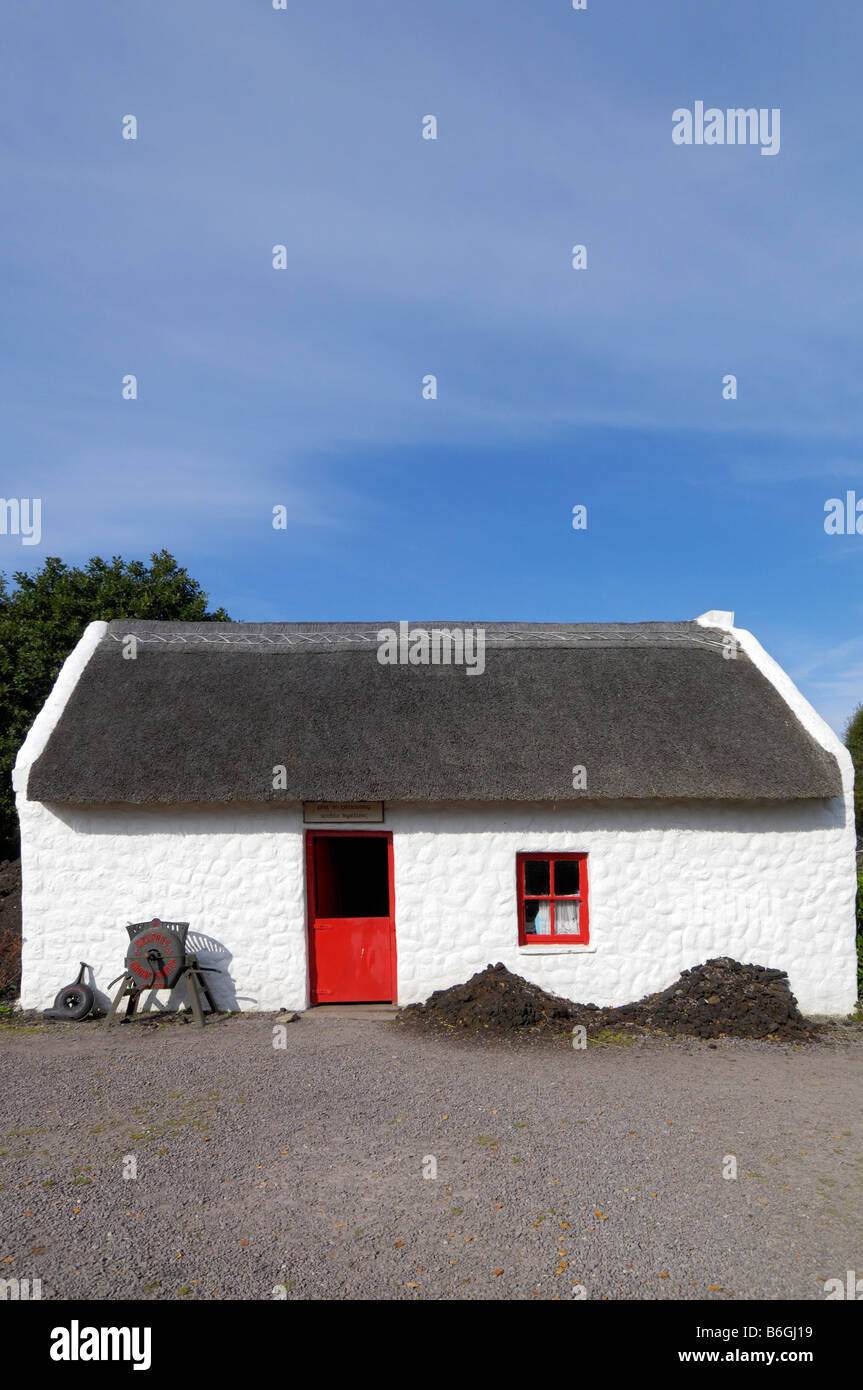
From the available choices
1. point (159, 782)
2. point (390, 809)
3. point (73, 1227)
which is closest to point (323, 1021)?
point (390, 809)

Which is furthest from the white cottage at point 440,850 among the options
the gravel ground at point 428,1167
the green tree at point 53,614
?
the green tree at point 53,614

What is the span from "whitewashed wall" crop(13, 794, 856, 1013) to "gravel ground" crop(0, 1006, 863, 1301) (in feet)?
4.27

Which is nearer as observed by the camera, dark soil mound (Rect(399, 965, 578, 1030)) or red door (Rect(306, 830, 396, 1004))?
dark soil mound (Rect(399, 965, 578, 1030))

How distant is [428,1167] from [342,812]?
5.25 metres

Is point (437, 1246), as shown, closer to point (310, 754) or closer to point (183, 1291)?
point (183, 1291)

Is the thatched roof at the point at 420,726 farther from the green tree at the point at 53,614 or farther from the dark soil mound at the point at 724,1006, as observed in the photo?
the green tree at the point at 53,614

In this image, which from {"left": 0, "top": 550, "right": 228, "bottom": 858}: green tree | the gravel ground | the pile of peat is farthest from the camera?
{"left": 0, "top": 550, "right": 228, "bottom": 858}: green tree

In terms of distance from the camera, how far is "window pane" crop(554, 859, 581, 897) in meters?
11.2

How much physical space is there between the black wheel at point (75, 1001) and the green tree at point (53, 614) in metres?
9.38

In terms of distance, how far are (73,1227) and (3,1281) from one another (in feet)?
2.21

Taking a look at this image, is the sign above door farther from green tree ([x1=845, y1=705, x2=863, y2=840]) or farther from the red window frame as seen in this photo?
green tree ([x1=845, y1=705, x2=863, y2=840])

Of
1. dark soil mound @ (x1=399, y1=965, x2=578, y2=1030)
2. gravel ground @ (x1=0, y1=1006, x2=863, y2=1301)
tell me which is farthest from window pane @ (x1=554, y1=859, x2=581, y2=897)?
gravel ground @ (x1=0, y1=1006, x2=863, y2=1301)

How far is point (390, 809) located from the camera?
11.0m

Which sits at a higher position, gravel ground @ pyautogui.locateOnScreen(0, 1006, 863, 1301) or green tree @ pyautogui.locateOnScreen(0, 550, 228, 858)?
green tree @ pyautogui.locateOnScreen(0, 550, 228, 858)
